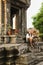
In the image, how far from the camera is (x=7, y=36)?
16.5m

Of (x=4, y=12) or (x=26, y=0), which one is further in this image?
(x=26, y=0)

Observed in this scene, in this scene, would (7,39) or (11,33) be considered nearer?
(7,39)

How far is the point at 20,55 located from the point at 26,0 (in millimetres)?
10871

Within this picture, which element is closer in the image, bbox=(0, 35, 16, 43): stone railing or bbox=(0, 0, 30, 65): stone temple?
bbox=(0, 0, 30, 65): stone temple

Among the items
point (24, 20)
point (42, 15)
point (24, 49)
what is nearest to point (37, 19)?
point (42, 15)

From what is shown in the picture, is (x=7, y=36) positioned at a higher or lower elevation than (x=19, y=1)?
lower

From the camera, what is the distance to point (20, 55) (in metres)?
11.6

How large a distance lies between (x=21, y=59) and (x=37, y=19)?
34084 mm

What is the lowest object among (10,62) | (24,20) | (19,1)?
(10,62)

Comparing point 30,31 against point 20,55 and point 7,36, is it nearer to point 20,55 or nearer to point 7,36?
point 7,36

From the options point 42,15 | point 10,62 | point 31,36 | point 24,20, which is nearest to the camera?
point 10,62

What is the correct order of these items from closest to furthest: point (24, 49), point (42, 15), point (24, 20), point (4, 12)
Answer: point (24, 49)
point (4, 12)
point (24, 20)
point (42, 15)

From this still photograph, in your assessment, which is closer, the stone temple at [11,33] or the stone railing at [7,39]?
the stone temple at [11,33]

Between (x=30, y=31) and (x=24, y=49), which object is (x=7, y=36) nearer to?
(x=30, y=31)
